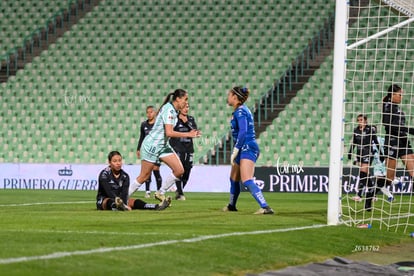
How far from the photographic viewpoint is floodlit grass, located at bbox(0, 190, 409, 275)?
799cm

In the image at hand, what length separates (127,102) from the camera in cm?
3259

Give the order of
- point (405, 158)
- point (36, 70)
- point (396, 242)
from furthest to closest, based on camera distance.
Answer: point (36, 70) < point (405, 158) < point (396, 242)

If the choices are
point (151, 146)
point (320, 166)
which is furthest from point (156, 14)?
point (151, 146)

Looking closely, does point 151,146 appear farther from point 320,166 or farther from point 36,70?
point 36,70

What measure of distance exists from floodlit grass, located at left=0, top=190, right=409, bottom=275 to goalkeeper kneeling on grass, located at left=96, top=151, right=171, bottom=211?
58 centimetres

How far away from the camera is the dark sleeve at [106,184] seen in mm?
14948

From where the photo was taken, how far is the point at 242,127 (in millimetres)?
14445

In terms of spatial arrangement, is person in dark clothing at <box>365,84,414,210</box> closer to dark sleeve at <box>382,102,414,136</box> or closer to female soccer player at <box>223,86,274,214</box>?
dark sleeve at <box>382,102,414,136</box>

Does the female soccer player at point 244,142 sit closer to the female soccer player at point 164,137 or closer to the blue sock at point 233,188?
the blue sock at point 233,188

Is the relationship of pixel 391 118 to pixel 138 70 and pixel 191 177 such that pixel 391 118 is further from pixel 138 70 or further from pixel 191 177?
pixel 138 70

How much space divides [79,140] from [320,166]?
27.9 ft

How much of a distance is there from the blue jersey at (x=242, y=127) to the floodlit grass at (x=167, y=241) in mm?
1119

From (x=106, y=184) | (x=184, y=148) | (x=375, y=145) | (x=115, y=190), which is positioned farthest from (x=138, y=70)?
(x=106, y=184)

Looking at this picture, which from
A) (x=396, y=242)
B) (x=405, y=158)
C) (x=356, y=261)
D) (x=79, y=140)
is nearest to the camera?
(x=356, y=261)
